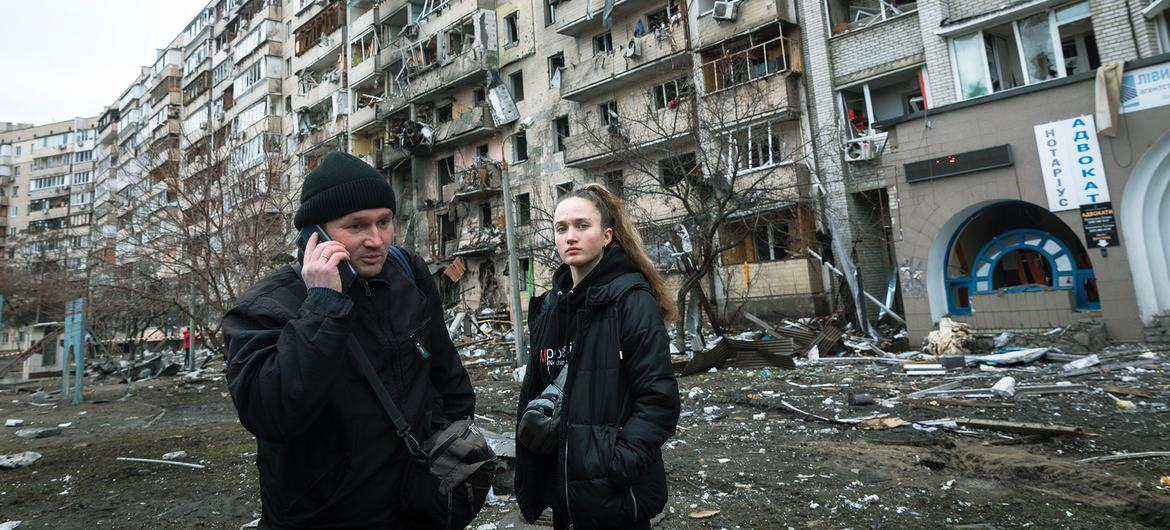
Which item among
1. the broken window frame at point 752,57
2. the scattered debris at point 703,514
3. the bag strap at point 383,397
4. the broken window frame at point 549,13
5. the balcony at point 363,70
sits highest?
the balcony at point 363,70

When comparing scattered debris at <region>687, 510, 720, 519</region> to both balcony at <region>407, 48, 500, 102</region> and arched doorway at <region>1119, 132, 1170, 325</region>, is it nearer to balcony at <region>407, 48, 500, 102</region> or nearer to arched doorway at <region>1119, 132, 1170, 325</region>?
arched doorway at <region>1119, 132, 1170, 325</region>

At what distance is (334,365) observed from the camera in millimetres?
1565

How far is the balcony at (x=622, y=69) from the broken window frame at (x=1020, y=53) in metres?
7.61

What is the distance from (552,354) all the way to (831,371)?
9440 mm

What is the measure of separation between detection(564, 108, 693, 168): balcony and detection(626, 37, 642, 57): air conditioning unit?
2413 millimetres

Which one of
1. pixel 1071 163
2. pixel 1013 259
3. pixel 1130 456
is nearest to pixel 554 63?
pixel 1013 259

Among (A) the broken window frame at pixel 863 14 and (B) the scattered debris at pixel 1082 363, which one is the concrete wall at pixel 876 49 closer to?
(A) the broken window frame at pixel 863 14

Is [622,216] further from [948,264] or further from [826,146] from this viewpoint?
[826,146]

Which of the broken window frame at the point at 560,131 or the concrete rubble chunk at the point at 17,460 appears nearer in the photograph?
the concrete rubble chunk at the point at 17,460

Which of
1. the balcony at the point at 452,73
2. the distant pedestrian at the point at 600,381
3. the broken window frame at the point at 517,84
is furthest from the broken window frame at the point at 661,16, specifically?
the distant pedestrian at the point at 600,381

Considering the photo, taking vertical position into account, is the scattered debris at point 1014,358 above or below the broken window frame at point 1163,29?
below

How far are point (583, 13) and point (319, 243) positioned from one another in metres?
24.4

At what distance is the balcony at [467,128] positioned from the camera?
2694 cm

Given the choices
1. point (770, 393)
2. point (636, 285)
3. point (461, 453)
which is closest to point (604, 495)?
point (461, 453)
